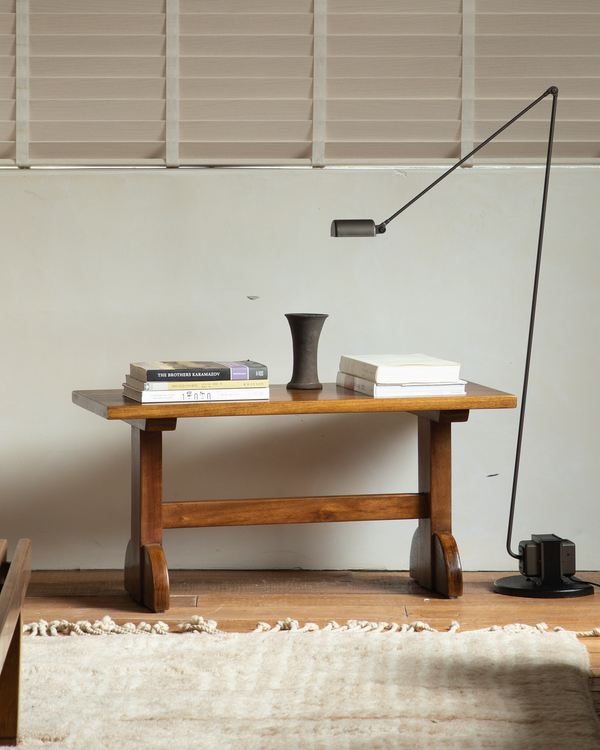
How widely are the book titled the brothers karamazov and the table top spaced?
0.23 feet

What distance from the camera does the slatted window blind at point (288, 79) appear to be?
9.16 feet

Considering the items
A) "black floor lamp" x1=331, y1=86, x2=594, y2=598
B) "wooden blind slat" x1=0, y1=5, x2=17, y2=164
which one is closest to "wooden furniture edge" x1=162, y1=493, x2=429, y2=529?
"black floor lamp" x1=331, y1=86, x2=594, y2=598

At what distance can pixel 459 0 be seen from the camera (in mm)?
2830

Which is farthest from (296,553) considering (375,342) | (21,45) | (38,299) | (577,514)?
(21,45)

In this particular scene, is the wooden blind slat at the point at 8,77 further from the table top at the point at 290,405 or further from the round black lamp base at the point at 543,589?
the round black lamp base at the point at 543,589

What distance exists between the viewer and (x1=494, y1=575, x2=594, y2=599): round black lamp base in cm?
257

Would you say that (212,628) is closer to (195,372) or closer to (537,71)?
(195,372)

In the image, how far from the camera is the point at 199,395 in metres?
2.35

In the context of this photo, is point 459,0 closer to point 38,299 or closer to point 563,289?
point 563,289

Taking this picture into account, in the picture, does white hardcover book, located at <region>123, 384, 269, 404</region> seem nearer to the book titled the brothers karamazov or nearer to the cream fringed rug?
the book titled the brothers karamazov

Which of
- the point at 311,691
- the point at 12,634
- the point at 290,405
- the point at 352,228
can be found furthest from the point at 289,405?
the point at 12,634

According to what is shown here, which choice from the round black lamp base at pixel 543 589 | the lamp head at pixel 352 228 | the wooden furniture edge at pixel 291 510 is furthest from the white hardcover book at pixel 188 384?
the round black lamp base at pixel 543 589

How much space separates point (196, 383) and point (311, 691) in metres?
0.87

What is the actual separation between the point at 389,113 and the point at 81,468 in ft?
5.09
